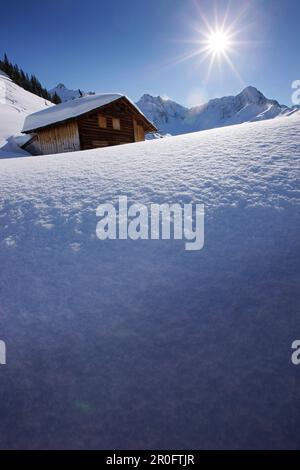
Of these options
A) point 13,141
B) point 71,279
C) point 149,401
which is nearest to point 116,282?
point 71,279

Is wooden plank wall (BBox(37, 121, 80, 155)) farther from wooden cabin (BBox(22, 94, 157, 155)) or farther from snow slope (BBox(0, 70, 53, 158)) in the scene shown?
snow slope (BBox(0, 70, 53, 158))

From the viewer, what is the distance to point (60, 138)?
1466 cm

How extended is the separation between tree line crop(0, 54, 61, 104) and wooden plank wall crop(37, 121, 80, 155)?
39105 millimetres

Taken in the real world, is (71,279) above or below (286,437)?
above

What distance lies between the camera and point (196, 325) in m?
1.65

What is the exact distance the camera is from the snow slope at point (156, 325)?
1.29 m

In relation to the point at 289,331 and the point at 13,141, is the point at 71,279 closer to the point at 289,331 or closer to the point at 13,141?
the point at 289,331

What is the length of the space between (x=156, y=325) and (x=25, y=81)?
A: 6451cm

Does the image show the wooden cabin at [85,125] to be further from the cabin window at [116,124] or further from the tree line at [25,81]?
the tree line at [25,81]

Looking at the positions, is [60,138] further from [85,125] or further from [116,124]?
[116,124]

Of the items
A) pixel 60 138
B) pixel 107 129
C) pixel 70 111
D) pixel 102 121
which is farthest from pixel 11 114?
pixel 107 129

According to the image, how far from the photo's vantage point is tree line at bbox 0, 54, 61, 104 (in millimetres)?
48853

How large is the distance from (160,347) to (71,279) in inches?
34.3

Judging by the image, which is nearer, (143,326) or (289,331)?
(289,331)
